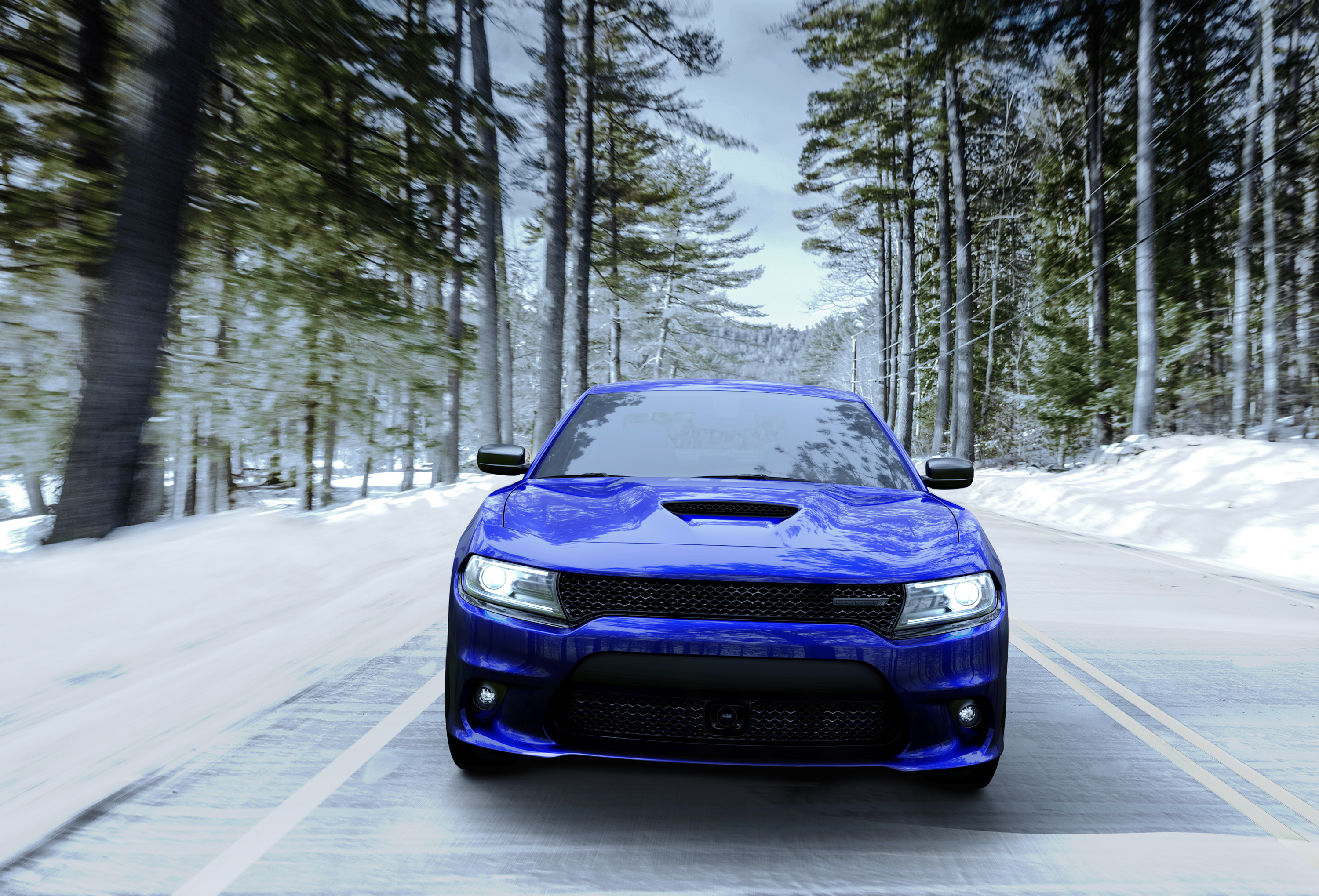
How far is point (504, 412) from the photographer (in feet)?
109

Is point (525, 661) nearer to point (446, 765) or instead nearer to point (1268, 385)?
point (446, 765)

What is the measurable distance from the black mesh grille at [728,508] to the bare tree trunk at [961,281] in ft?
84.9

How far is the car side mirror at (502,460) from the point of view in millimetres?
4594

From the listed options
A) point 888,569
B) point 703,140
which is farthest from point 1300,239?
point 888,569

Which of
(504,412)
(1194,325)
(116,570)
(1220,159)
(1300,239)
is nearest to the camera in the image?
(116,570)

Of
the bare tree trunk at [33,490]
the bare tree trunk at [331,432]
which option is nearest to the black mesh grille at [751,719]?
the bare tree trunk at [33,490]

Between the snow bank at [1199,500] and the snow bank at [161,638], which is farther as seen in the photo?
the snow bank at [1199,500]

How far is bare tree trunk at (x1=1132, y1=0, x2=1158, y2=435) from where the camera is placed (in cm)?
2053

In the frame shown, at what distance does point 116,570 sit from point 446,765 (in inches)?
110

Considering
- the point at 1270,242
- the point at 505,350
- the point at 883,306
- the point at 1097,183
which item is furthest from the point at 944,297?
the point at 883,306

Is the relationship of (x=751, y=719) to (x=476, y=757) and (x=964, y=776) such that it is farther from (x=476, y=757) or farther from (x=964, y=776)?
(x=476, y=757)

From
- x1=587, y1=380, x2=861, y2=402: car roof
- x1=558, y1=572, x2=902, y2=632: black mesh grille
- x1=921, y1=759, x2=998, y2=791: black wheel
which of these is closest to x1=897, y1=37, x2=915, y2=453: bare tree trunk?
x1=587, y1=380, x2=861, y2=402: car roof

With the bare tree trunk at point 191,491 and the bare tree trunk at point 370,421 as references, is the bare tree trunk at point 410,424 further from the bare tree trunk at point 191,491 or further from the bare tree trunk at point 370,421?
the bare tree trunk at point 191,491

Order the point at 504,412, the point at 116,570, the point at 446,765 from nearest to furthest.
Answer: the point at 446,765, the point at 116,570, the point at 504,412
